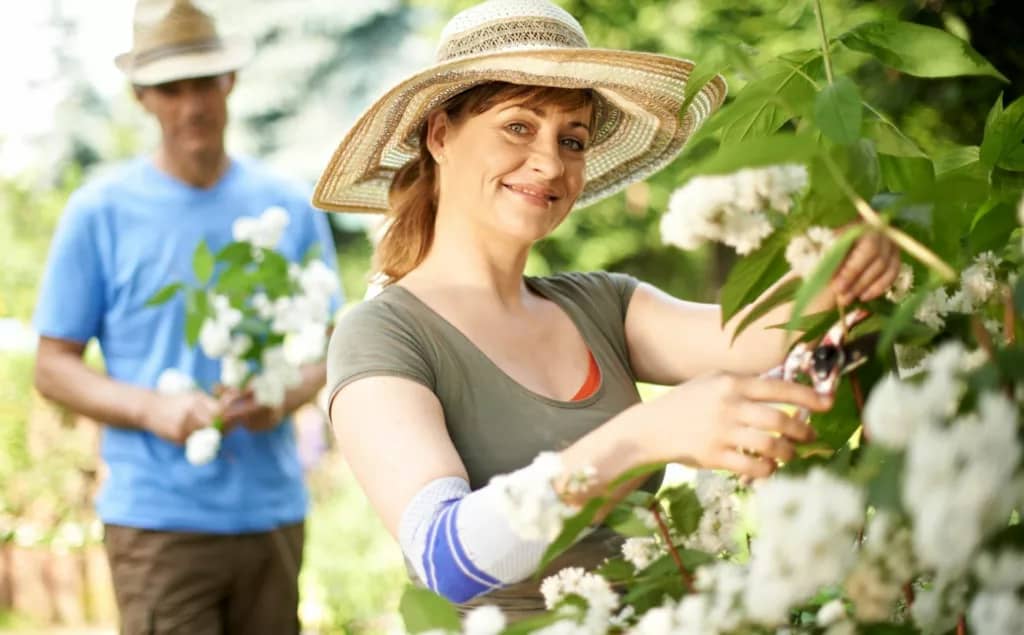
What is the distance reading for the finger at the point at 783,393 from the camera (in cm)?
107

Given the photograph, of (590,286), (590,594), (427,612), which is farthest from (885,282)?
(590,286)

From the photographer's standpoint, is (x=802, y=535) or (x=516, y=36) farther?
(x=516, y=36)

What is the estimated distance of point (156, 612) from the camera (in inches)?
129

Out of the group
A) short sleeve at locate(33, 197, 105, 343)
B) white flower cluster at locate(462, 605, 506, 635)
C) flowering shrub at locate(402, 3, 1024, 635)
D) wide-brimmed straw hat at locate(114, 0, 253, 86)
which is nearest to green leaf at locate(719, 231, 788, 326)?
flowering shrub at locate(402, 3, 1024, 635)

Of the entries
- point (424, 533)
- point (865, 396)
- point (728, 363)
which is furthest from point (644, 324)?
point (865, 396)

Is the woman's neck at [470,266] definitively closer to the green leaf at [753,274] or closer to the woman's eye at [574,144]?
the woman's eye at [574,144]

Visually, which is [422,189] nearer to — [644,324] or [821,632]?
[644,324]

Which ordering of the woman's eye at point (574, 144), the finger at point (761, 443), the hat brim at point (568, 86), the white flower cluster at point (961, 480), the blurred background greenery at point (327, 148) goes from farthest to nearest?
1. the blurred background greenery at point (327, 148)
2. the woman's eye at point (574, 144)
3. the hat brim at point (568, 86)
4. the finger at point (761, 443)
5. the white flower cluster at point (961, 480)

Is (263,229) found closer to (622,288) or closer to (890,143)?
(622,288)

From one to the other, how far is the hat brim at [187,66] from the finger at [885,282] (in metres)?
2.70

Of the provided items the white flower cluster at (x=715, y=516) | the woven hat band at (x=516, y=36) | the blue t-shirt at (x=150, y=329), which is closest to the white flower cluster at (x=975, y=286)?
the white flower cluster at (x=715, y=516)

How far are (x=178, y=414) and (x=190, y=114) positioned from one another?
795 mm

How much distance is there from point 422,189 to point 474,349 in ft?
1.38

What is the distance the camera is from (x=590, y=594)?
1093mm
